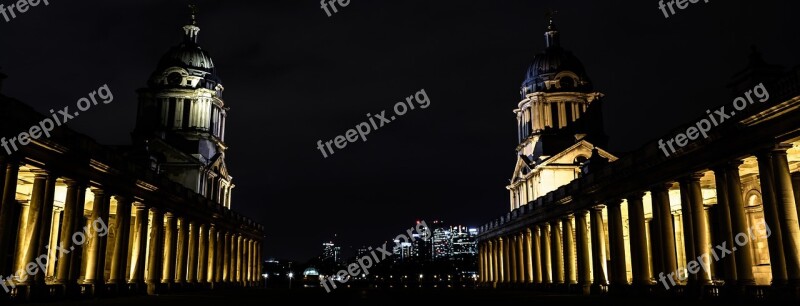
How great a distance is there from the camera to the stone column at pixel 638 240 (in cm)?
4056

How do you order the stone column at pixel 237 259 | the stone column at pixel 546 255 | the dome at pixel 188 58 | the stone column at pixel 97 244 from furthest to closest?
the dome at pixel 188 58, the stone column at pixel 237 259, the stone column at pixel 546 255, the stone column at pixel 97 244

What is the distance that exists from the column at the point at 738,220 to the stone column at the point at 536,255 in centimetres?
3537

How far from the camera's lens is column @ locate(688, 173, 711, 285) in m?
33.1

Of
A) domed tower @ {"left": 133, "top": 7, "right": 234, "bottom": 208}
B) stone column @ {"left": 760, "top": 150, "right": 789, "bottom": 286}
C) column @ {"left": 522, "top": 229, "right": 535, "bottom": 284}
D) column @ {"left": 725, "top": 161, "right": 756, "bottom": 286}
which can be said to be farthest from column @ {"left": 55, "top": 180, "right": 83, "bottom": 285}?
column @ {"left": 522, "top": 229, "right": 535, "bottom": 284}

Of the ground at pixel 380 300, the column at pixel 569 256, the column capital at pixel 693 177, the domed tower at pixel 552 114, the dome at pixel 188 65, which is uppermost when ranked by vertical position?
the dome at pixel 188 65

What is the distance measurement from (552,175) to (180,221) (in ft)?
136

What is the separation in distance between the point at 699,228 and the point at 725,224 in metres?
2.40

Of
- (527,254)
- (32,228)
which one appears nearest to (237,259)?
(527,254)

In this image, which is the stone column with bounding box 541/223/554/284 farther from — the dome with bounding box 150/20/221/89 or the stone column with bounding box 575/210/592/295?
the dome with bounding box 150/20/221/89

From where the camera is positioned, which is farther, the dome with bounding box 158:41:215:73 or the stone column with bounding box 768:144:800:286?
the dome with bounding box 158:41:215:73

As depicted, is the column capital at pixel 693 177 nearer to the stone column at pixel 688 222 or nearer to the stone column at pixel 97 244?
the stone column at pixel 688 222

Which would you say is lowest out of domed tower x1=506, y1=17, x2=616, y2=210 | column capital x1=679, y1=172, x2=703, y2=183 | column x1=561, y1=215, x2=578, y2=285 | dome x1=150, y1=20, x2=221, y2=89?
column x1=561, y1=215, x2=578, y2=285

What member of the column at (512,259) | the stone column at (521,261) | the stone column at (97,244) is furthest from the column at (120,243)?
the column at (512,259)

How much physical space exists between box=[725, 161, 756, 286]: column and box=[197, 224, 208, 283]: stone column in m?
48.0
